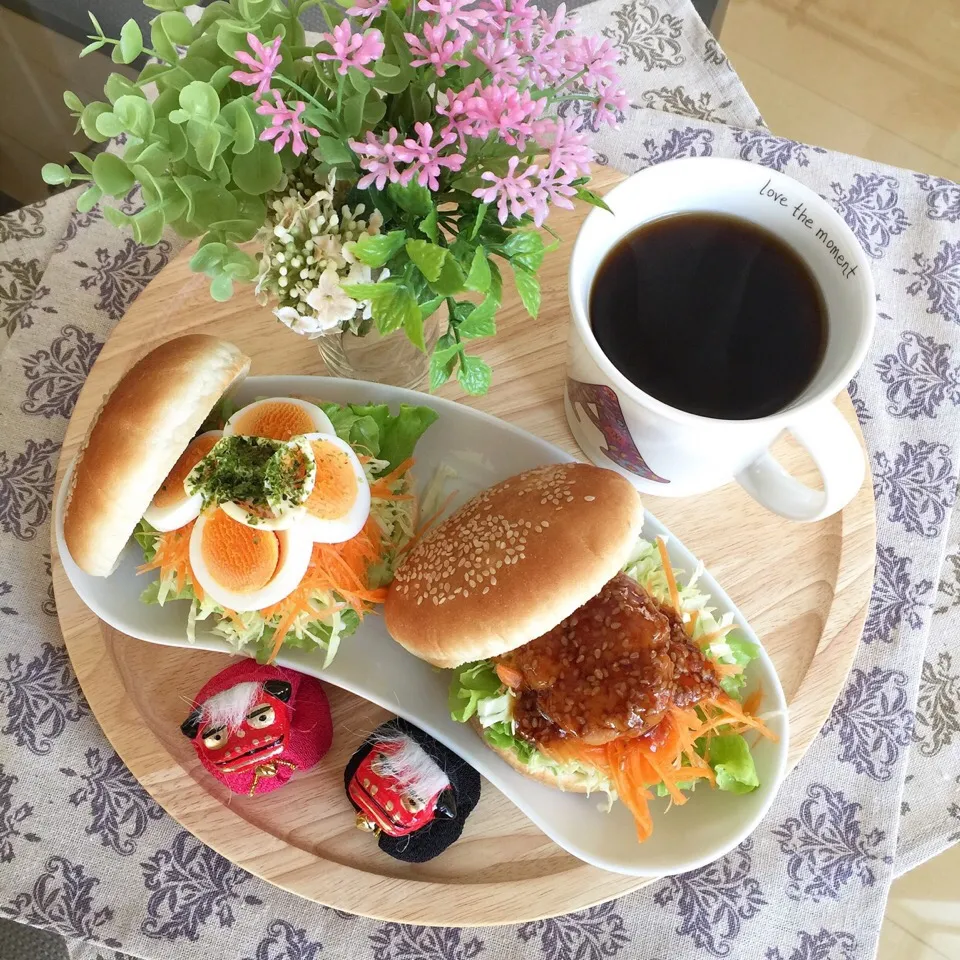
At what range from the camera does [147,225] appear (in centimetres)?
72

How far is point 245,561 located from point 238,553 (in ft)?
0.05

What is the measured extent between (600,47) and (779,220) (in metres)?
0.34

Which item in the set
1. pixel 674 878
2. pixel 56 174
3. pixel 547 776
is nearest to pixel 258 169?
pixel 56 174

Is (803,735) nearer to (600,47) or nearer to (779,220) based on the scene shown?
(779,220)

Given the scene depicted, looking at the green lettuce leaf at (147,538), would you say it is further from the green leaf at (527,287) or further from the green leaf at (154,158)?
the green leaf at (527,287)

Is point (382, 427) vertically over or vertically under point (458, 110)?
under

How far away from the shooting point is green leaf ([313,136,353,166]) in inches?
27.6

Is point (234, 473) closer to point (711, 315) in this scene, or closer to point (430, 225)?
point (430, 225)

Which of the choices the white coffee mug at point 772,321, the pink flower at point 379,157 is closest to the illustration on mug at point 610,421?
the white coffee mug at point 772,321

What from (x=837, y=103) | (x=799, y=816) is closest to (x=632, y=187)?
(x=799, y=816)

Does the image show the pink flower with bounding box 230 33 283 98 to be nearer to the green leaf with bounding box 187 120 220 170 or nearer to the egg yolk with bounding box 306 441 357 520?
the green leaf with bounding box 187 120 220 170

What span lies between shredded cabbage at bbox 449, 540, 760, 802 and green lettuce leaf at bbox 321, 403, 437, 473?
0.31 metres

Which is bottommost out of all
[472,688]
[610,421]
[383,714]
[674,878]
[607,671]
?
[674,878]

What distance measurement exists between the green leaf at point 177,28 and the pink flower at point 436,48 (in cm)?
20
